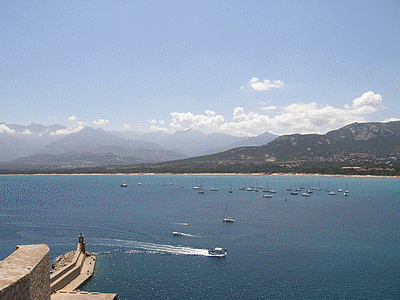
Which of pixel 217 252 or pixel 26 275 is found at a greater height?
pixel 26 275

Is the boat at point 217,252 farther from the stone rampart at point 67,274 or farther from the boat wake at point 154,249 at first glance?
the stone rampart at point 67,274

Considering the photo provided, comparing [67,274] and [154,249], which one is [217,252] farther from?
[67,274]

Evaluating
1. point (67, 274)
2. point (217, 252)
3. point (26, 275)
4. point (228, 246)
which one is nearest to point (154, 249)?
point (217, 252)

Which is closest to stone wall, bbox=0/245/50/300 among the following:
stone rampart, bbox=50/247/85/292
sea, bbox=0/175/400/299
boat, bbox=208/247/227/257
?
stone rampart, bbox=50/247/85/292

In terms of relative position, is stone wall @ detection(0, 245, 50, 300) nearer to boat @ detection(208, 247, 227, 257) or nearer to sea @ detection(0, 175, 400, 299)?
sea @ detection(0, 175, 400, 299)

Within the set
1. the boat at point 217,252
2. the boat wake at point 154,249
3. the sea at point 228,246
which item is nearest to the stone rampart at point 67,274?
the sea at point 228,246

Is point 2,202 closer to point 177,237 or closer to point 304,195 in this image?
point 177,237
